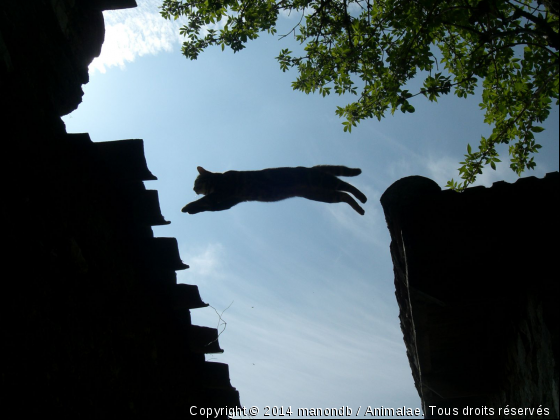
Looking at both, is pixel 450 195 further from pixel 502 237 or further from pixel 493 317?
pixel 493 317

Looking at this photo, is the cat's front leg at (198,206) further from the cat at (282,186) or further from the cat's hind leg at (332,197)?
the cat's hind leg at (332,197)

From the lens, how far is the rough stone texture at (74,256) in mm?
2113

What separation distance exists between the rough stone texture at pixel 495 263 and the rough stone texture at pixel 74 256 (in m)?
2.00

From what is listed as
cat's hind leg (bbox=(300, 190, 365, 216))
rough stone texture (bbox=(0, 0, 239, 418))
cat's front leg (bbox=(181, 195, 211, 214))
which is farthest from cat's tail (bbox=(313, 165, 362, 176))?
rough stone texture (bbox=(0, 0, 239, 418))

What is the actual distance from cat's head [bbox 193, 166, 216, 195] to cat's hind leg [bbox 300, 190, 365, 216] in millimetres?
1511

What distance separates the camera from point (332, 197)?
21.1 ft

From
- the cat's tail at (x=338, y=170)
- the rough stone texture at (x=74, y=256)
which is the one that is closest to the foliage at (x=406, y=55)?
the cat's tail at (x=338, y=170)

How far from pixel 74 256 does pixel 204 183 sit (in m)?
4.12

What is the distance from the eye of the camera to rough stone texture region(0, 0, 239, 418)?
211 centimetres

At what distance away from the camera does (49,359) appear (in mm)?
2189

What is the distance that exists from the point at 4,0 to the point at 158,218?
5.77ft

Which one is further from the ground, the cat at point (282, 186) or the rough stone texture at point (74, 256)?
the cat at point (282, 186)

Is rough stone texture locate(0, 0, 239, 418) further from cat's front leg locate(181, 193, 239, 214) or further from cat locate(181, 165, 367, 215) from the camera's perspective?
cat locate(181, 165, 367, 215)

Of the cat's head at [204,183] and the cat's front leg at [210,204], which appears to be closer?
the cat's front leg at [210,204]
